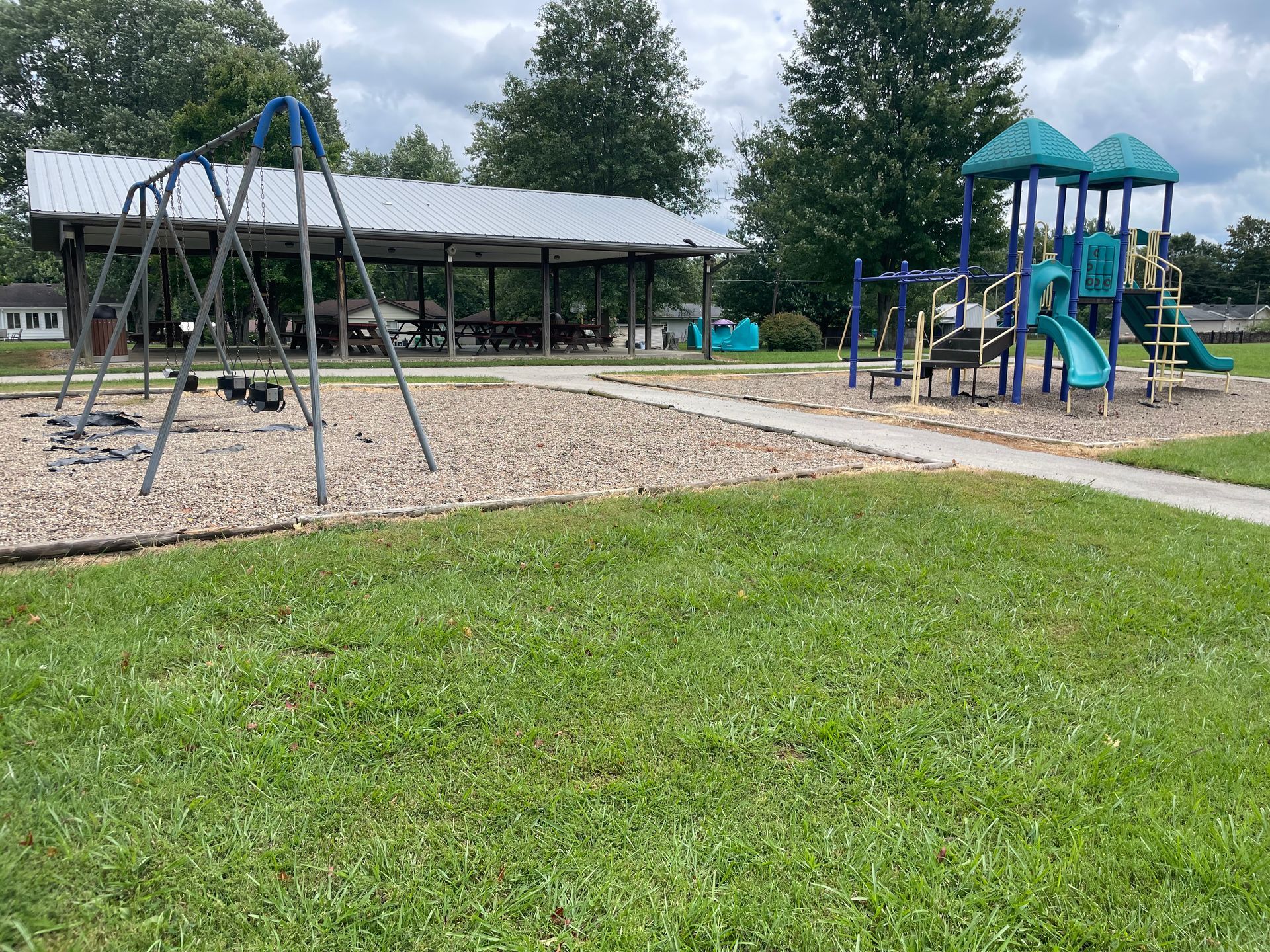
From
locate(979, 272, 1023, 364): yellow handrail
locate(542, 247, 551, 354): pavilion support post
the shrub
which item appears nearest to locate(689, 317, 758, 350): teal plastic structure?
the shrub

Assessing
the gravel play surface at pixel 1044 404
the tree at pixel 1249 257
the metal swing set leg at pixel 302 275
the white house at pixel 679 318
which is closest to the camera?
the metal swing set leg at pixel 302 275

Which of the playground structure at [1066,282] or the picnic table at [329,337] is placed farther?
the picnic table at [329,337]

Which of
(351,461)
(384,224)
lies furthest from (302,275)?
(384,224)

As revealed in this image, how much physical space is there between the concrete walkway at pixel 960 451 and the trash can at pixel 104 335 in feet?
12.2

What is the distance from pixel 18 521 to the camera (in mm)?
4699

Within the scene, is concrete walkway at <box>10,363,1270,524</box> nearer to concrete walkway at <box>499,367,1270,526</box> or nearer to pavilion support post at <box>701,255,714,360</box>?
concrete walkway at <box>499,367,1270,526</box>

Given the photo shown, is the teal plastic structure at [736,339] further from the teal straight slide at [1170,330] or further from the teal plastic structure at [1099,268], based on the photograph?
the teal plastic structure at [1099,268]

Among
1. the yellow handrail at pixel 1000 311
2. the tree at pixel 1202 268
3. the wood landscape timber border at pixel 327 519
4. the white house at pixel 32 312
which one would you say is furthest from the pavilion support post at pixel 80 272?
the tree at pixel 1202 268

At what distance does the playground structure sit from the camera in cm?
1237

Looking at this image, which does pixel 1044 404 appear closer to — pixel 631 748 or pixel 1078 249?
pixel 1078 249

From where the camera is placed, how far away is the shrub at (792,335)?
1230 inches

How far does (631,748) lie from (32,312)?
78.3 m

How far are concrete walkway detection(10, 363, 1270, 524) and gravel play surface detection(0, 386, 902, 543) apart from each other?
2.61 feet

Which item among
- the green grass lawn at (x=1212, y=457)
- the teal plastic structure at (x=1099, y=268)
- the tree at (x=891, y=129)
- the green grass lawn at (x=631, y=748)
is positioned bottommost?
the green grass lawn at (x=631, y=748)
